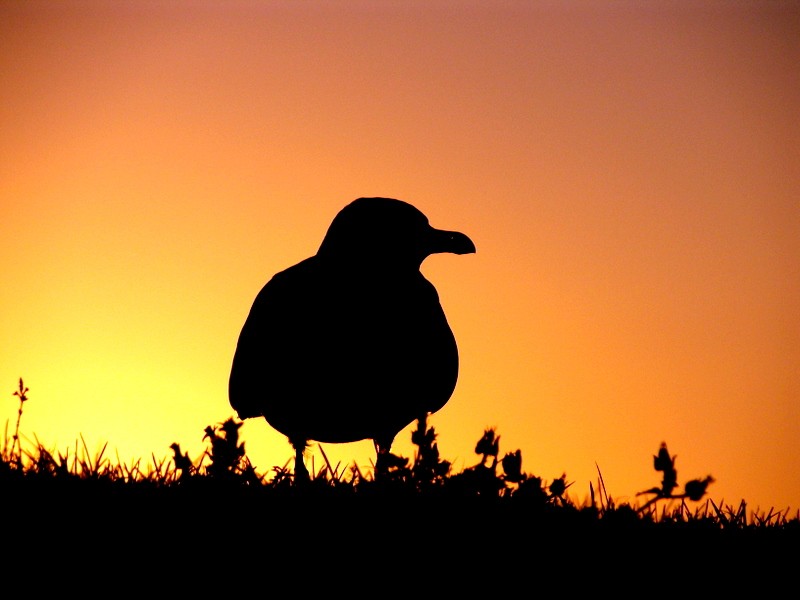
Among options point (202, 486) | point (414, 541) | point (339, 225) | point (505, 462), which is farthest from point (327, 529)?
point (339, 225)

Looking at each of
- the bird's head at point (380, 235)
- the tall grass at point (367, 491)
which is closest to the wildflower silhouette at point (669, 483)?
the tall grass at point (367, 491)

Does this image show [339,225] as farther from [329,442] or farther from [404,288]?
[329,442]

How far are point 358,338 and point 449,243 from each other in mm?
1011

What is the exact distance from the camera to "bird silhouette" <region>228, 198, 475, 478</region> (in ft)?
17.5

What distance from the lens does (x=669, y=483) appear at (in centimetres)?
504

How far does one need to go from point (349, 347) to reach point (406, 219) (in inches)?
35.5

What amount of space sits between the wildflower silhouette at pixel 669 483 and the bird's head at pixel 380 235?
181cm

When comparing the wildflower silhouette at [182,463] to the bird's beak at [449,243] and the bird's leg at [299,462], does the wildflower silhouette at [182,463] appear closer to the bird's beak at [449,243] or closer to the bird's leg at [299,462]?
the bird's leg at [299,462]

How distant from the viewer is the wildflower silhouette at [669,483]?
500cm

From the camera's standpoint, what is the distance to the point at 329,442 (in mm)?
5793

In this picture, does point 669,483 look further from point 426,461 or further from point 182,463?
point 182,463

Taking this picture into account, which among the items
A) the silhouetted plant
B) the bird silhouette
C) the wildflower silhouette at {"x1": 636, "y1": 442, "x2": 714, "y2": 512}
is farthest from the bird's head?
the wildflower silhouette at {"x1": 636, "y1": 442, "x2": 714, "y2": 512}

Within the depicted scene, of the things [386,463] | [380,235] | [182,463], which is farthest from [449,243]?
[182,463]

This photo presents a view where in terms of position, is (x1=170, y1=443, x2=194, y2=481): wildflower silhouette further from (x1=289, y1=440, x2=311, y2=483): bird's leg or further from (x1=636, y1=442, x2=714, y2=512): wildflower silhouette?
(x1=636, y1=442, x2=714, y2=512): wildflower silhouette
